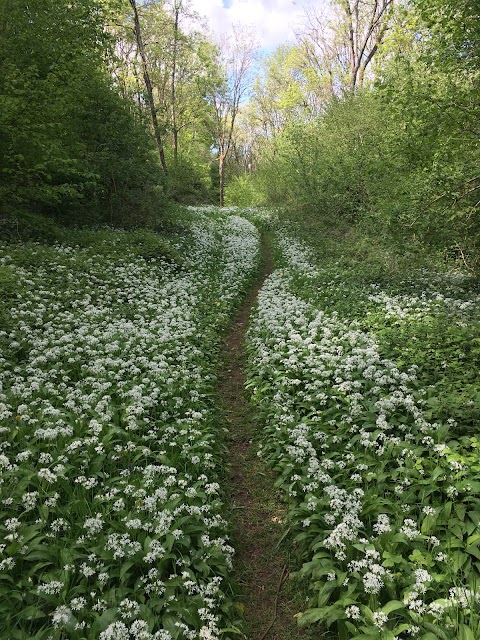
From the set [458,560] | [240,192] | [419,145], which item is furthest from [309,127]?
[458,560]

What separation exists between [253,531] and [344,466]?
1378 mm

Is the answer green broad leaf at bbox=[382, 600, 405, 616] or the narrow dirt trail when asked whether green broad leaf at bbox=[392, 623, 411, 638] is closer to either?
green broad leaf at bbox=[382, 600, 405, 616]

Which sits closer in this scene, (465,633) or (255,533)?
(465,633)

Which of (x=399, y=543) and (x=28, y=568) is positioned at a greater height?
(x=399, y=543)

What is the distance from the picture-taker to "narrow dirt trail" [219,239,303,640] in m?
3.83

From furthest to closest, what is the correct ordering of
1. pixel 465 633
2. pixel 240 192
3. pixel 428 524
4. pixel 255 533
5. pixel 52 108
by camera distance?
pixel 240 192 → pixel 52 108 → pixel 255 533 → pixel 428 524 → pixel 465 633

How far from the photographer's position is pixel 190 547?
4023 mm

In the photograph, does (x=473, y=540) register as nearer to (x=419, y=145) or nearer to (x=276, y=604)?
(x=276, y=604)

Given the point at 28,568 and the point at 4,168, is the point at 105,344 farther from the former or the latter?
the point at 4,168

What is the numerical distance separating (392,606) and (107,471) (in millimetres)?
3377

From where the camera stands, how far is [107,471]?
4930 millimetres

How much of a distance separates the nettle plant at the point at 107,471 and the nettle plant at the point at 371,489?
968mm

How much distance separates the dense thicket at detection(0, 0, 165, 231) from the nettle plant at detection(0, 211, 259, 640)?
11.1ft

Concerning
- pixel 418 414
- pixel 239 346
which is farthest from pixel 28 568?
pixel 239 346
